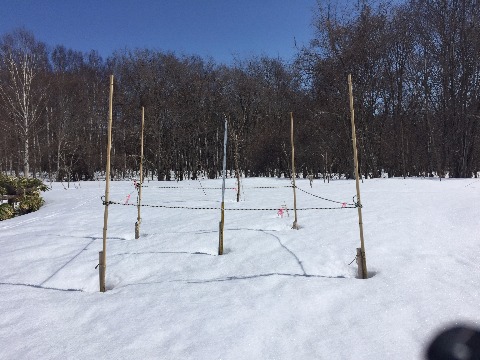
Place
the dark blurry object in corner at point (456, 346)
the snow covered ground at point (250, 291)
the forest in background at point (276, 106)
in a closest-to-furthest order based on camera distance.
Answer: the dark blurry object in corner at point (456, 346), the snow covered ground at point (250, 291), the forest in background at point (276, 106)

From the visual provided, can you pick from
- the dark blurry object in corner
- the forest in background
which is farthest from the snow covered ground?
the forest in background

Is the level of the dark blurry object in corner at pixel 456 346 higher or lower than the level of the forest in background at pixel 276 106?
lower

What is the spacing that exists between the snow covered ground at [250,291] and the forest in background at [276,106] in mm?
7989

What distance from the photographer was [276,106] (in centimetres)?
3406

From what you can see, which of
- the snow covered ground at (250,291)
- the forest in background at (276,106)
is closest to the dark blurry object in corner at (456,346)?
the snow covered ground at (250,291)

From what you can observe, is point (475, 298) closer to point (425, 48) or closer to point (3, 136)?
point (425, 48)

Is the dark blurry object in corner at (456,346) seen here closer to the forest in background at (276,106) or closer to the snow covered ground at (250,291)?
the snow covered ground at (250,291)

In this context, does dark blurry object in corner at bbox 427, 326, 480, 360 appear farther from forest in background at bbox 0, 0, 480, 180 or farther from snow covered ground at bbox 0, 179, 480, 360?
forest in background at bbox 0, 0, 480, 180

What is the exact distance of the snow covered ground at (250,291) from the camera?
2725 millimetres

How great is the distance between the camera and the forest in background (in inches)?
717

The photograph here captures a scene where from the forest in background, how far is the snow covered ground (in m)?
7.99

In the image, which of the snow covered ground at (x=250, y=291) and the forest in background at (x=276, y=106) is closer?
the snow covered ground at (x=250, y=291)

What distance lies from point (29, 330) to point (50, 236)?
3718 mm

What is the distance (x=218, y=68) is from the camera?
35.0 metres
